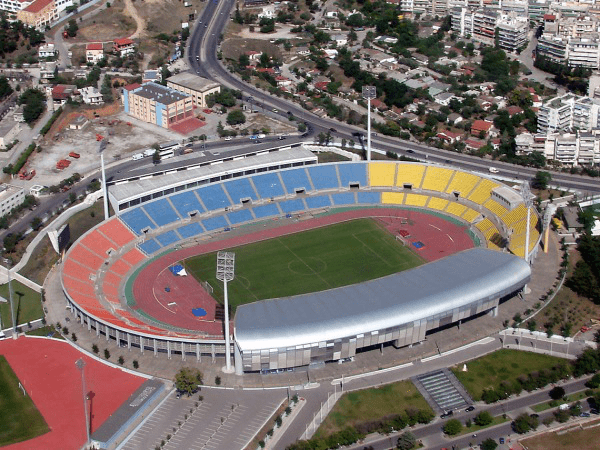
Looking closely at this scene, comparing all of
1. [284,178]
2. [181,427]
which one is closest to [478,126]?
[284,178]

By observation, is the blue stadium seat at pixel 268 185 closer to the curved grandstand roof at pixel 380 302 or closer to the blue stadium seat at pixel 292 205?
the blue stadium seat at pixel 292 205

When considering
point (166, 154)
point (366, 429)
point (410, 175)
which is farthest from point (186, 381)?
point (166, 154)

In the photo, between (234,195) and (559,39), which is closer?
(234,195)

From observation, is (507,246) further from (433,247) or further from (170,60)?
(170,60)

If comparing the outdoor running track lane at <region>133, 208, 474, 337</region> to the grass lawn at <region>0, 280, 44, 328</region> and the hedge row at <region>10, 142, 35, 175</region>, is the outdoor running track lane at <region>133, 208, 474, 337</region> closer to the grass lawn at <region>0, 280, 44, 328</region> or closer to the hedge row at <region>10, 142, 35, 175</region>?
the grass lawn at <region>0, 280, 44, 328</region>

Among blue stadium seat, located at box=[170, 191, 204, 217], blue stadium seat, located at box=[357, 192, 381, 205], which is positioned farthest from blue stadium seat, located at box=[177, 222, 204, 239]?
blue stadium seat, located at box=[357, 192, 381, 205]
